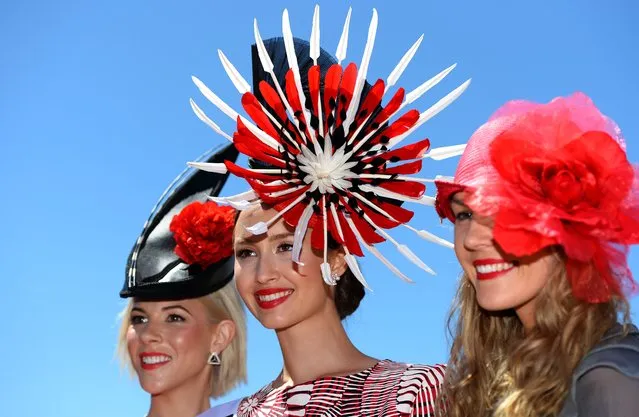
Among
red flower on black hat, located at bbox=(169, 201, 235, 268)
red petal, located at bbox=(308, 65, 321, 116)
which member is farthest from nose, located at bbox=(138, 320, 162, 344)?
red petal, located at bbox=(308, 65, 321, 116)

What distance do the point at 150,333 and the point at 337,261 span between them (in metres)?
1.37

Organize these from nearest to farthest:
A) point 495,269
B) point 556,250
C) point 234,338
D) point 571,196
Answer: point 571,196 < point 556,250 < point 495,269 < point 234,338

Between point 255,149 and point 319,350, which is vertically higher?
point 255,149

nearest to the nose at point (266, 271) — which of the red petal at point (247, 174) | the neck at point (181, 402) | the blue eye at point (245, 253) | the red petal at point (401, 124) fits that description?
the blue eye at point (245, 253)

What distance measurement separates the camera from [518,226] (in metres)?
2.96

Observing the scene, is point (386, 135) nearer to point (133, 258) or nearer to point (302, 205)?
point (302, 205)

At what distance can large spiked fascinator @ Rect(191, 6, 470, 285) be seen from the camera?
4.04 metres

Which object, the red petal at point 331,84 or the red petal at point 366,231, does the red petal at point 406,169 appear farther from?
the red petal at point 331,84

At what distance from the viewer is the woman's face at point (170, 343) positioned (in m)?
5.22

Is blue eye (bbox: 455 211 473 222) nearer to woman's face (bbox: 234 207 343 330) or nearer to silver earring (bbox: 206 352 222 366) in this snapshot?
woman's face (bbox: 234 207 343 330)

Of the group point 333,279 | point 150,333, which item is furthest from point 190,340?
point 333,279

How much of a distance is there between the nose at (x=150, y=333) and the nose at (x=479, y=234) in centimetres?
240

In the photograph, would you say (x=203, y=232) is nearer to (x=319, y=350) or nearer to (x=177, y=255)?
(x=177, y=255)

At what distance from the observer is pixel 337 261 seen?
4359 millimetres
